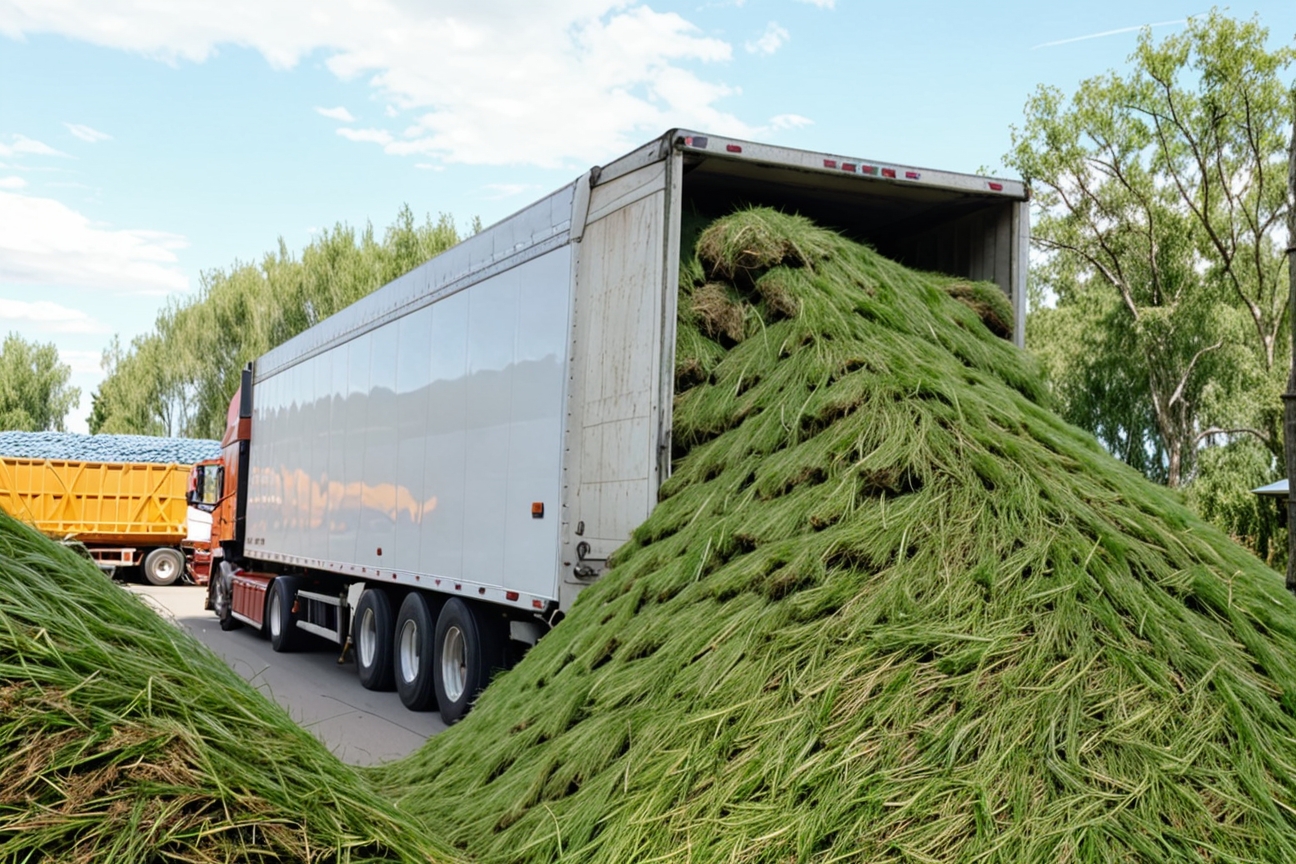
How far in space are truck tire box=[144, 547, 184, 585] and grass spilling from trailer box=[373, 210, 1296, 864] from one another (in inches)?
917

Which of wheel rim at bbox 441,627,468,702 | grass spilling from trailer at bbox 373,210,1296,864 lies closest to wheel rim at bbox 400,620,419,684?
wheel rim at bbox 441,627,468,702

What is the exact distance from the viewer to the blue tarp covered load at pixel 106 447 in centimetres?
3766

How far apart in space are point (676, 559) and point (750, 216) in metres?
2.24

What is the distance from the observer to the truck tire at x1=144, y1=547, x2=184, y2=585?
26.6m

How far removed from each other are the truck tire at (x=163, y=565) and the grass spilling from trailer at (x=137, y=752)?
81.9ft

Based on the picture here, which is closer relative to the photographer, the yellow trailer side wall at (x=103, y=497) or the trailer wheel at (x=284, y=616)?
the trailer wheel at (x=284, y=616)

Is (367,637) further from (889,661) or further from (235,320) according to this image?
(235,320)

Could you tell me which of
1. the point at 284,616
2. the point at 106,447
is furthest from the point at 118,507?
the point at 106,447

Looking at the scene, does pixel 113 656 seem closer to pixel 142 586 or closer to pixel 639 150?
pixel 639 150

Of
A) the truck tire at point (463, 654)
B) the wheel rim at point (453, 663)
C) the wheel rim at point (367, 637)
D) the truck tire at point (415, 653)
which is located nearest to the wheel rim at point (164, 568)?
the wheel rim at point (367, 637)

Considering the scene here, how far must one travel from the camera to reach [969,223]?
8.05m

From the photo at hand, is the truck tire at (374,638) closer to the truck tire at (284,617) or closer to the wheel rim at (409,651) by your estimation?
the wheel rim at (409,651)

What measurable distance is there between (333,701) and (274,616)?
15.3 ft

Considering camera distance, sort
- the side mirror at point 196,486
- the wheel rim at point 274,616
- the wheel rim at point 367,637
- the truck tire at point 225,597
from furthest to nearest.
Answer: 1. the side mirror at point 196,486
2. the truck tire at point 225,597
3. the wheel rim at point 274,616
4. the wheel rim at point 367,637
